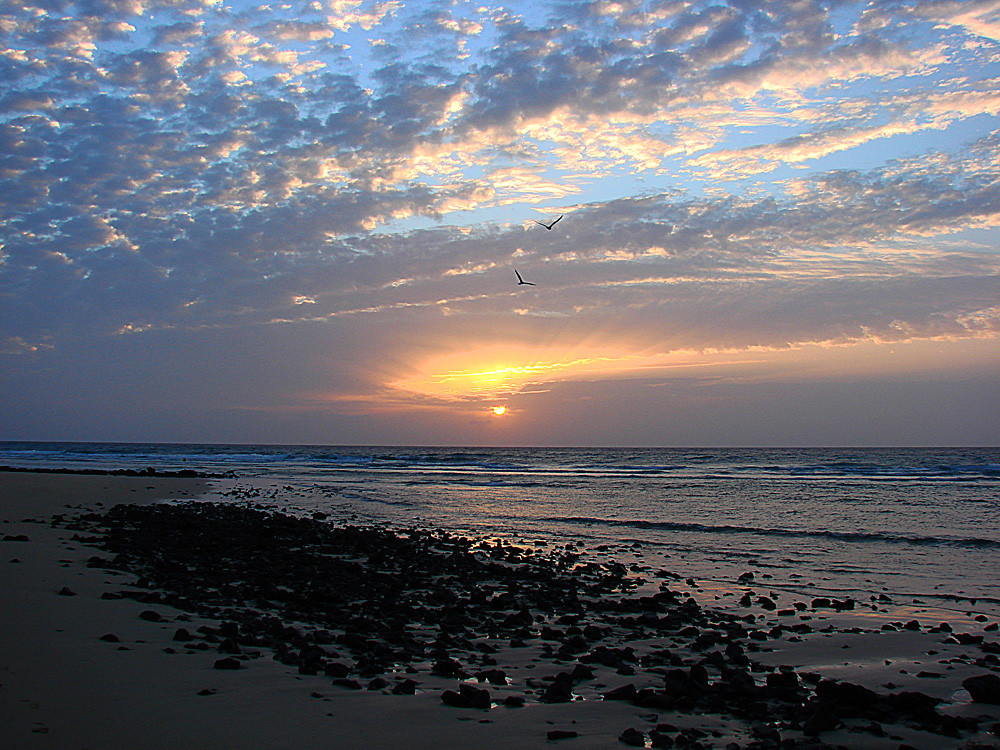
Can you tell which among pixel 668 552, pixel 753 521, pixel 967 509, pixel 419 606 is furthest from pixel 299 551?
pixel 967 509

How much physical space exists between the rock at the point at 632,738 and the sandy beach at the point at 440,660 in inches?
0.8

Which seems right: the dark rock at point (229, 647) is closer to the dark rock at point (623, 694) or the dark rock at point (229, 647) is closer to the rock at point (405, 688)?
the rock at point (405, 688)

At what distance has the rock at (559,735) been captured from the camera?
212 inches

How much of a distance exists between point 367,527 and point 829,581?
13363 mm

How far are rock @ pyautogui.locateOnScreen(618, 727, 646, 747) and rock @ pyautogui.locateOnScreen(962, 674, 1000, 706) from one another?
4.00 meters

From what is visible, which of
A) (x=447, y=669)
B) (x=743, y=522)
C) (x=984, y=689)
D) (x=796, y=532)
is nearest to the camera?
(x=984, y=689)

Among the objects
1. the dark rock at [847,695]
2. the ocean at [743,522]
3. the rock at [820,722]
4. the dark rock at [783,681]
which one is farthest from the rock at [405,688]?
the ocean at [743,522]

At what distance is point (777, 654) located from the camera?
8.56 m

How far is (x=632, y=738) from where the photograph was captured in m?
5.37

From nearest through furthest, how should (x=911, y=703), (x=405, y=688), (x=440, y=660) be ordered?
1. (x=405, y=688)
2. (x=911, y=703)
3. (x=440, y=660)

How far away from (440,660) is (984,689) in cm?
571

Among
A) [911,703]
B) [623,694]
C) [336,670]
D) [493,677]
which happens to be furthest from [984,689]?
[336,670]

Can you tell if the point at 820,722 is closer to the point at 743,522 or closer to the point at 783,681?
the point at 783,681

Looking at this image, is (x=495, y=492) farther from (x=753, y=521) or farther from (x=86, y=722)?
(x=86, y=722)
